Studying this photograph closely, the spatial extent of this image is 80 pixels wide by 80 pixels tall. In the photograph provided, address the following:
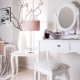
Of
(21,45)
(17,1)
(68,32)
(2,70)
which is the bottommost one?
(2,70)

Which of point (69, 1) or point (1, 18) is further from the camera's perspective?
point (1, 18)

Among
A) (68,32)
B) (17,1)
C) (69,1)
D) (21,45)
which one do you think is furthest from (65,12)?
(17,1)

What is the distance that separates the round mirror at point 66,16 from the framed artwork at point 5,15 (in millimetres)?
1502

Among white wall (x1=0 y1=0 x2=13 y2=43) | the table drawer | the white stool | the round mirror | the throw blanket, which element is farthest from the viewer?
white wall (x1=0 y1=0 x2=13 y2=43)

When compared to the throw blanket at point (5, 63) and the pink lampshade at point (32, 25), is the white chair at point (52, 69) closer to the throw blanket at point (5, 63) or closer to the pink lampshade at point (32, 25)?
the pink lampshade at point (32, 25)

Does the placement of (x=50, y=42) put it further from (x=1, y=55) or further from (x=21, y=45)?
(x=1, y=55)

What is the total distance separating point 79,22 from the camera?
2555 mm

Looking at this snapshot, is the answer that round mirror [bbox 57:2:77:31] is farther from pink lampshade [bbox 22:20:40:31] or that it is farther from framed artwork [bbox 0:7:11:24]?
framed artwork [bbox 0:7:11:24]

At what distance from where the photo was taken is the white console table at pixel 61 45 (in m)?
2.16

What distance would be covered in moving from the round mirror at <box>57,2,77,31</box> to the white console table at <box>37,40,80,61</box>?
463mm

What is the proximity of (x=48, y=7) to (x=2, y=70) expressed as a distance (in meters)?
1.73

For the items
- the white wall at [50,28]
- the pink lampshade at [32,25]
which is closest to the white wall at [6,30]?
the white wall at [50,28]

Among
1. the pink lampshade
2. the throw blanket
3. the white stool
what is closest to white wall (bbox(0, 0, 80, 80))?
the pink lampshade

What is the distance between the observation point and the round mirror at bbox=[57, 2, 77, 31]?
8.48ft
